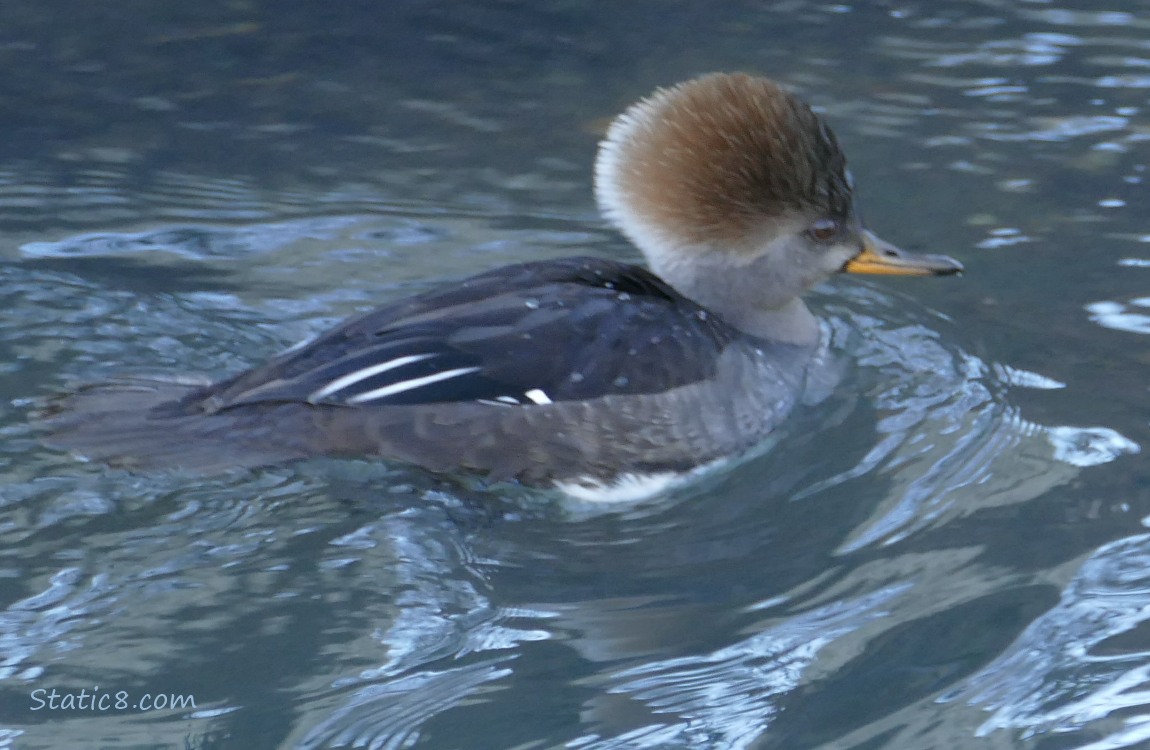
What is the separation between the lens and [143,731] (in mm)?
3256

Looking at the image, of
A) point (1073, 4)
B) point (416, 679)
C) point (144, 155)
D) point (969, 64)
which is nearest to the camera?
point (416, 679)

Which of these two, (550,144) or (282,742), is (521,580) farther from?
(550,144)

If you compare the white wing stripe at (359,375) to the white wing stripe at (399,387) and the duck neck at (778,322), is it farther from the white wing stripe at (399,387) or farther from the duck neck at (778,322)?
the duck neck at (778,322)

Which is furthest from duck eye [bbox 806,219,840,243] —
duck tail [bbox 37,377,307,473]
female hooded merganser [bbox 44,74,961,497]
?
duck tail [bbox 37,377,307,473]

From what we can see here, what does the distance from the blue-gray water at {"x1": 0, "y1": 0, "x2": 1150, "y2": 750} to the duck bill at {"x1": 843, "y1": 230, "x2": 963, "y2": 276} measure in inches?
15.2

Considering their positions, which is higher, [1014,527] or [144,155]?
[144,155]

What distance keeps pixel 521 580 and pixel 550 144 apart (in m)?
3.20

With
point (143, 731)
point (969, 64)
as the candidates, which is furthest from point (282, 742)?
point (969, 64)

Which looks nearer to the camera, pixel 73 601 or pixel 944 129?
pixel 73 601

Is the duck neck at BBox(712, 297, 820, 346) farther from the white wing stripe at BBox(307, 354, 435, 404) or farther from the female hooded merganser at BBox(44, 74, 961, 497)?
the white wing stripe at BBox(307, 354, 435, 404)

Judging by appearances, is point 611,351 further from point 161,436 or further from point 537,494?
point 161,436

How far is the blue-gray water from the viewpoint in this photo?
11.4ft

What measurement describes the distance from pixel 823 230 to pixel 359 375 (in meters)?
1.66

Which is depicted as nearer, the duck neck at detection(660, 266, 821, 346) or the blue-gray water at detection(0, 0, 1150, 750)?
the blue-gray water at detection(0, 0, 1150, 750)
